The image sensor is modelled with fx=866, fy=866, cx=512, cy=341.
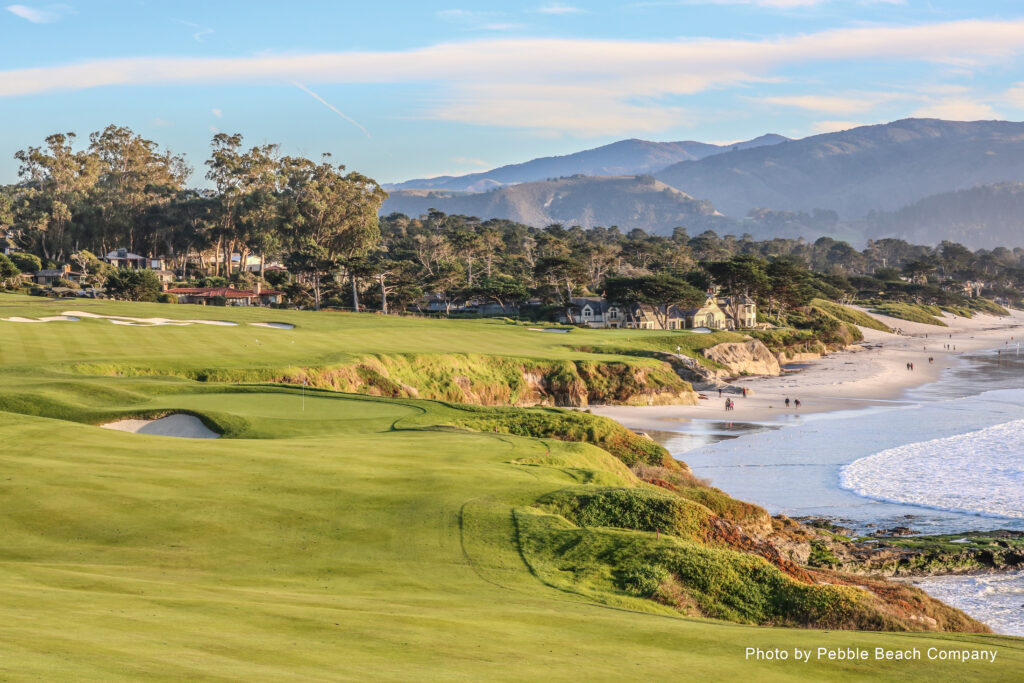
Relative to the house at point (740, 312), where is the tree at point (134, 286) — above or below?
above

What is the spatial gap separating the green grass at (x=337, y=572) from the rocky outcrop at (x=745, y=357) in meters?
61.7

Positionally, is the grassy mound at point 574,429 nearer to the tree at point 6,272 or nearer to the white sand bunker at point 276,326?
the white sand bunker at point 276,326

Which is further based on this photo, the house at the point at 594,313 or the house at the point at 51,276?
the house at the point at 51,276

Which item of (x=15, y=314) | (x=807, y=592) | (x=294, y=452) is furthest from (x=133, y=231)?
(x=807, y=592)

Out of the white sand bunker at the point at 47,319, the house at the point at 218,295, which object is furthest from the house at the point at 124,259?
the white sand bunker at the point at 47,319

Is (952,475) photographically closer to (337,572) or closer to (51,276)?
(337,572)

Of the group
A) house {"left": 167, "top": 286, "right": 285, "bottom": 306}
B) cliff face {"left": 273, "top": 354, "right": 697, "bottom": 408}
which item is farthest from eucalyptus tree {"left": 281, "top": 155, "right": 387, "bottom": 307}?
cliff face {"left": 273, "top": 354, "right": 697, "bottom": 408}

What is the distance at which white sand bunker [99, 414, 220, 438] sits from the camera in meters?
31.1

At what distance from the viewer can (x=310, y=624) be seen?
12195 millimetres

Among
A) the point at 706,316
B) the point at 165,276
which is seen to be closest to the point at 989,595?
the point at 706,316

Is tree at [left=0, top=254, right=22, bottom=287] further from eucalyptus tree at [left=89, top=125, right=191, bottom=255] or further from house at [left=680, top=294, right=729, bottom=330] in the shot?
house at [left=680, top=294, right=729, bottom=330]

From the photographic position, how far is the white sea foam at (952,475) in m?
35.4

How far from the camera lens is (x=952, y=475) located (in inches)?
1590

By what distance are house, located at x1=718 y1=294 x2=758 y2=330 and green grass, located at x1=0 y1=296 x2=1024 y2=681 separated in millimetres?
98117
